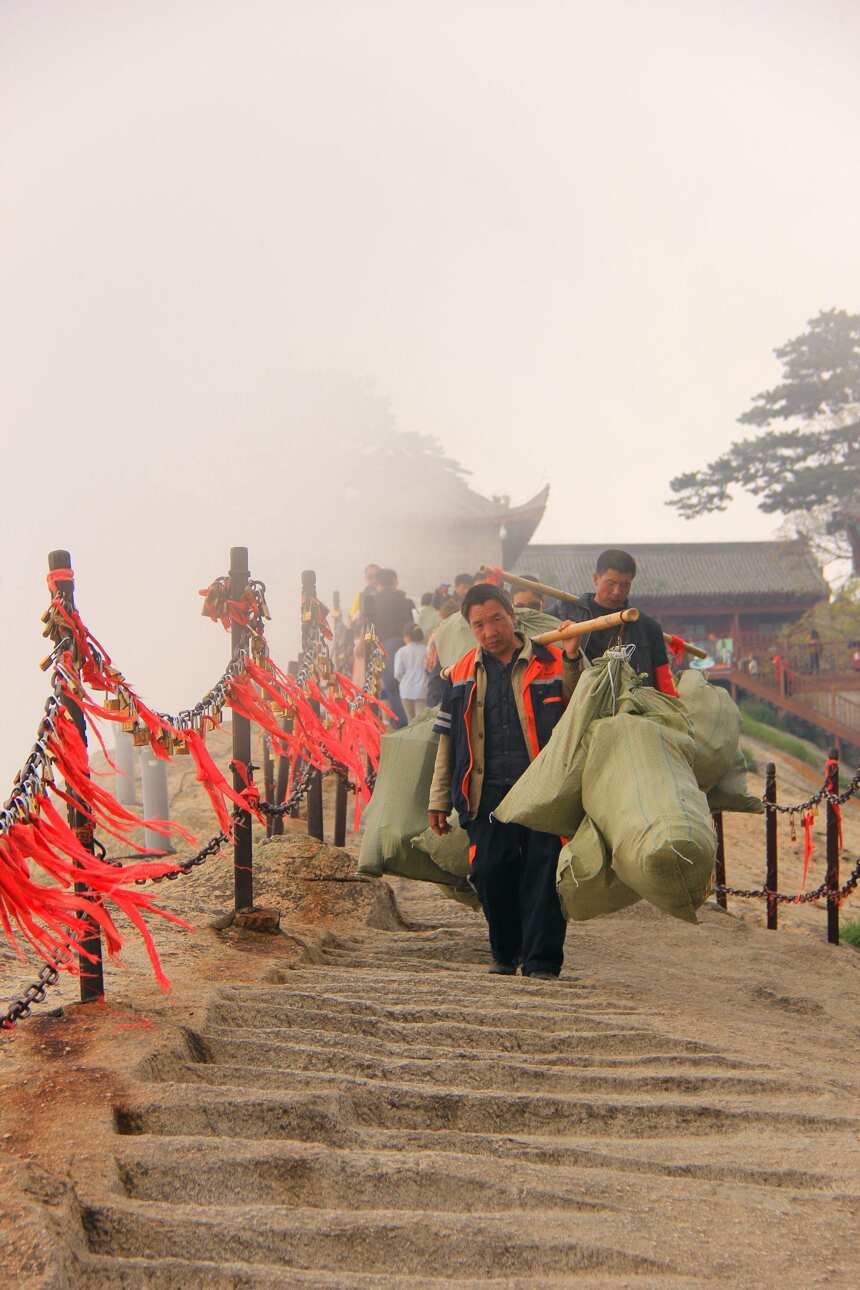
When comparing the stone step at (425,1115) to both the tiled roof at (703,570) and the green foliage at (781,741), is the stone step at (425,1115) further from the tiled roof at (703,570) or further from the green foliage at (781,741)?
the tiled roof at (703,570)

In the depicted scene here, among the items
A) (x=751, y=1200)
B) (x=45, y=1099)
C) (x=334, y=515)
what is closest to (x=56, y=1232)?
(x=45, y=1099)

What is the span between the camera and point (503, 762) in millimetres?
5133

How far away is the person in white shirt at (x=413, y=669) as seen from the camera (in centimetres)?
1081

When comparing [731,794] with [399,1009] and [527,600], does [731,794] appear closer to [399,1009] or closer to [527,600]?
[527,600]

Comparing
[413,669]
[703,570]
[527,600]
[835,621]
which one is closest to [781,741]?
[835,621]

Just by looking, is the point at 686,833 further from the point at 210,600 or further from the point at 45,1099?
the point at 210,600

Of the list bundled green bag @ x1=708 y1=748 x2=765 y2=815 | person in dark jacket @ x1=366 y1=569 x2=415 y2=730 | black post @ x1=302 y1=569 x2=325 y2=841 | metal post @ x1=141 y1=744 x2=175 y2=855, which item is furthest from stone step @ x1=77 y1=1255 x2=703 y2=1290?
person in dark jacket @ x1=366 y1=569 x2=415 y2=730

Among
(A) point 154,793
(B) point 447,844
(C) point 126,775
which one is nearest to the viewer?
(B) point 447,844

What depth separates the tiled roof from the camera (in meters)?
30.9

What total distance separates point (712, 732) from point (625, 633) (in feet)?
2.70

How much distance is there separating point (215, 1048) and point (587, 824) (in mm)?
1465

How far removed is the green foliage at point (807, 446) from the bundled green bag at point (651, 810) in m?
26.7

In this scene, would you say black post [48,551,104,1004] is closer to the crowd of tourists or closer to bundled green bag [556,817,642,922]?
bundled green bag [556,817,642,922]

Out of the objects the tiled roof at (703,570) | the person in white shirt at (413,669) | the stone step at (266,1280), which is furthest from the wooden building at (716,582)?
the stone step at (266,1280)
